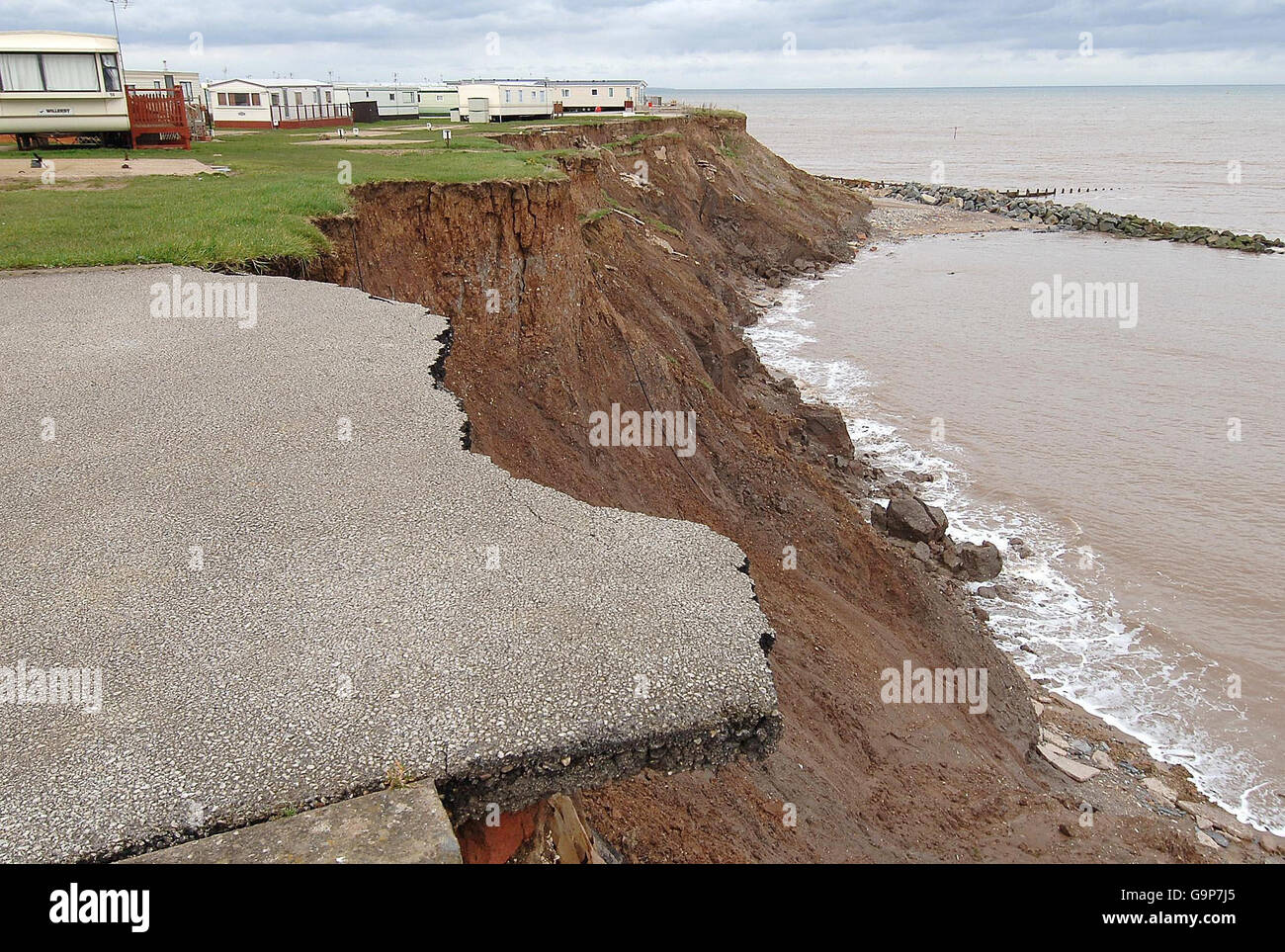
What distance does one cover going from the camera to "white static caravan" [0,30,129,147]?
23203mm

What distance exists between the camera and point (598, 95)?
60.4 meters

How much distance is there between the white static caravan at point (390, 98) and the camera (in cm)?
5062

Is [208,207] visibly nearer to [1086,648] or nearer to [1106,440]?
[1086,648]

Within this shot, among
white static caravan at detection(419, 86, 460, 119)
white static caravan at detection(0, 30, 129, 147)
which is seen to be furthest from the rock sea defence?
white static caravan at detection(0, 30, 129, 147)

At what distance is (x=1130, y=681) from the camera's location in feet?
47.6

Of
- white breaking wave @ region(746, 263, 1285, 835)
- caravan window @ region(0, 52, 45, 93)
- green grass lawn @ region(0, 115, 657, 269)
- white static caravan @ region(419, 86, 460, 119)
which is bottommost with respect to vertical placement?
white breaking wave @ region(746, 263, 1285, 835)

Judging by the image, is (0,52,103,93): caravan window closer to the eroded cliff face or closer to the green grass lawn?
the green grass lawn

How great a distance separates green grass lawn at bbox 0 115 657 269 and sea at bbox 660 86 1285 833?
12727mm

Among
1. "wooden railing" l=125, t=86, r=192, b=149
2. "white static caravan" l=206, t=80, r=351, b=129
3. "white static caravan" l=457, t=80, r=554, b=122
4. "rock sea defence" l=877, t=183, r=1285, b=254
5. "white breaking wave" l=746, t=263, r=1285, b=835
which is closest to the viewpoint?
"white breaking wave" l=746, t=263, r=1285, b=835

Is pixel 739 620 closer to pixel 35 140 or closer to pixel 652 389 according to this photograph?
pixel 652 389

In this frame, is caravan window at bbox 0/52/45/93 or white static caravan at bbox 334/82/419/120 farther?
white static caravan at bbox 334/82/419/120

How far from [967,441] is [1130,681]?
10.2 metres

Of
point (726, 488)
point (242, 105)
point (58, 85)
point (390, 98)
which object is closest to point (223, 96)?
point (242, 105)

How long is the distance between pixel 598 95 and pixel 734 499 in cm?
5135
